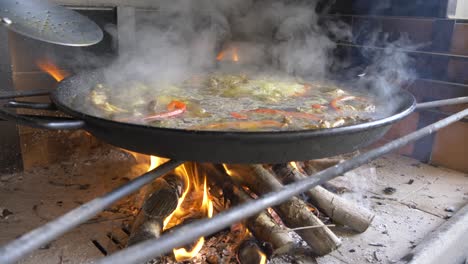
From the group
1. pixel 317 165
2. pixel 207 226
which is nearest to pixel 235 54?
pixel 317 165

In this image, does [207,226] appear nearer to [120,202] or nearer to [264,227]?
[264,227]

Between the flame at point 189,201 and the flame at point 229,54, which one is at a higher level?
the flame at point 229,54

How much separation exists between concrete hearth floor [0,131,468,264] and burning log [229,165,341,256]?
104 millimetres

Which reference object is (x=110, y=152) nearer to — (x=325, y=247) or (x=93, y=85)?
(x=93, y=85)

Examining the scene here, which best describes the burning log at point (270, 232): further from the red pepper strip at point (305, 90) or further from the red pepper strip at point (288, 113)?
the red pepper strip at point (305, 90)

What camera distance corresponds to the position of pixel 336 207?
2.61 m

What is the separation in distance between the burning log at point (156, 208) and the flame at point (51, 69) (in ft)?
4.92

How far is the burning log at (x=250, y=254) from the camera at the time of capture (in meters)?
2.12

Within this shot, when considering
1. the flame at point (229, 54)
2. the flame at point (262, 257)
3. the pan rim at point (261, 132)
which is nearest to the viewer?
the pan rim at point (261, 132)

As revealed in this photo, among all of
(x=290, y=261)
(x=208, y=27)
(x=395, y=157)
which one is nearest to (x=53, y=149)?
(x=208, y=27)

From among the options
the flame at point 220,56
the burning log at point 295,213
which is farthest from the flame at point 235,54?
the burning log at point 295,213

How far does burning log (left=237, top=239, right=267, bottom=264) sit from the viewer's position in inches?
83.4

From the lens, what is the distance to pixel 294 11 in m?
4.42

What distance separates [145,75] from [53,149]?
4.06 ft
